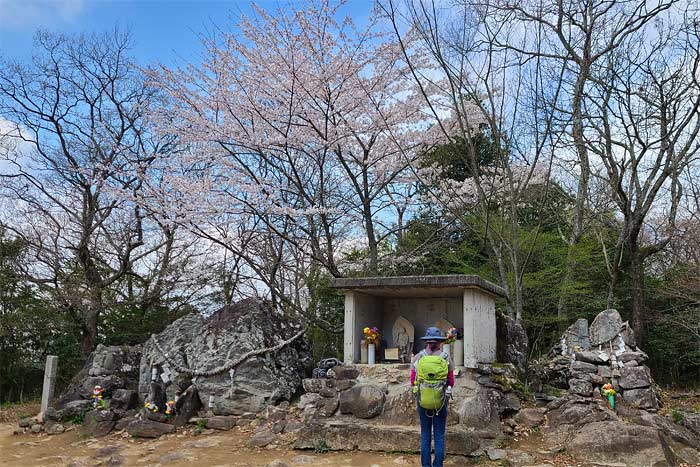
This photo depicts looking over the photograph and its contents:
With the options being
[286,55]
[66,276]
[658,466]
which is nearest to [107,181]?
[66,276]

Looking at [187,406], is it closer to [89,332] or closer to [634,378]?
[89,332]

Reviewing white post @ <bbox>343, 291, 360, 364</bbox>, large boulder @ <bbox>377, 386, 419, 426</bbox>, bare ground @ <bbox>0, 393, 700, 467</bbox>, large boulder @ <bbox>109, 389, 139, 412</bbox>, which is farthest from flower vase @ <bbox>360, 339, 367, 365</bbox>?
large boulder @ <bbox>109, 389, 139, 412</bbox>

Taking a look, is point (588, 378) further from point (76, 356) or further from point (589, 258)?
point (76, 356)

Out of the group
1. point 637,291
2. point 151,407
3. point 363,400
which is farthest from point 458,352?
point 637,291

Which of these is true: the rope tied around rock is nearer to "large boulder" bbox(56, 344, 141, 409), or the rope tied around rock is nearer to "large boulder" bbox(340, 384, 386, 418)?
"large boulder" bbox(56, 344, 141, 409)

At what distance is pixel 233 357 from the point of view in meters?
8.46

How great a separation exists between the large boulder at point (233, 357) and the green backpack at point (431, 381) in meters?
3.79

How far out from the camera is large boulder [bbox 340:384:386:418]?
6539 mm

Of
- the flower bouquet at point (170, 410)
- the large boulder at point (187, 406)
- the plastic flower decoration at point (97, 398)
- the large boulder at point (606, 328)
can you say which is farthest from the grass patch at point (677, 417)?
the plastic flower decoration at point (97, 398)

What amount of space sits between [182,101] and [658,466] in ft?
30.6

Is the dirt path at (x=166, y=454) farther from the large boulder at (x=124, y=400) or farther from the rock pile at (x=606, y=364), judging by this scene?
the rock pile at (x=606, y=364)

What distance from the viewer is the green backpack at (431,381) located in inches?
195

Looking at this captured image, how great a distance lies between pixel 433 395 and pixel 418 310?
2960 millimetres

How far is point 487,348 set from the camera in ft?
22.9
